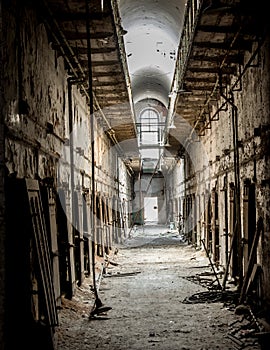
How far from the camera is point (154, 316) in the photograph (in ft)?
29.5

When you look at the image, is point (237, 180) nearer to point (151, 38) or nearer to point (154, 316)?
point (154, 316)

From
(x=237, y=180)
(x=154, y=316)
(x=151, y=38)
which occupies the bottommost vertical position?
(x=154, y=316)

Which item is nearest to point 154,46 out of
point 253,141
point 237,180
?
point 237,180

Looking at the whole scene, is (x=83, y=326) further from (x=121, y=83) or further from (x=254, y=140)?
(x=121, y=83)

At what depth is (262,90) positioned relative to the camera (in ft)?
28.5

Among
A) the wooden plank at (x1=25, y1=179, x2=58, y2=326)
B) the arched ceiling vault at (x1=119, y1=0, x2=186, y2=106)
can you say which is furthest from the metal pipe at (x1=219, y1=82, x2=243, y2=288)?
the wooden plank at (x1=25, y1=179, x2=58, y2=326)

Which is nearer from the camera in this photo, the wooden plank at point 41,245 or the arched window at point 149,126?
the wooden plank at point 41,245

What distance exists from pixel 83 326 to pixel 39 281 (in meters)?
2.24

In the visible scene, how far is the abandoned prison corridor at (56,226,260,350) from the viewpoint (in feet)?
24.1

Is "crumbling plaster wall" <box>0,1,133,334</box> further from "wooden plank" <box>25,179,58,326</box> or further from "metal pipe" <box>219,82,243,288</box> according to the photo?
"metal pipe" <box>219,82,243,288</box>

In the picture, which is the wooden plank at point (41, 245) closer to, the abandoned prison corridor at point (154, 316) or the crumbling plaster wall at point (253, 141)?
the abandoned prison corridor at point (154, 316)

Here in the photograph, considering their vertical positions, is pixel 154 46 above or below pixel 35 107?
above

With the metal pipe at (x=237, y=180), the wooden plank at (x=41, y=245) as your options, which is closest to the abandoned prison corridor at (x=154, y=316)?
the metal pipe at (x=237, y=180)

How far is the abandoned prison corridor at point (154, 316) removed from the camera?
734 cm
